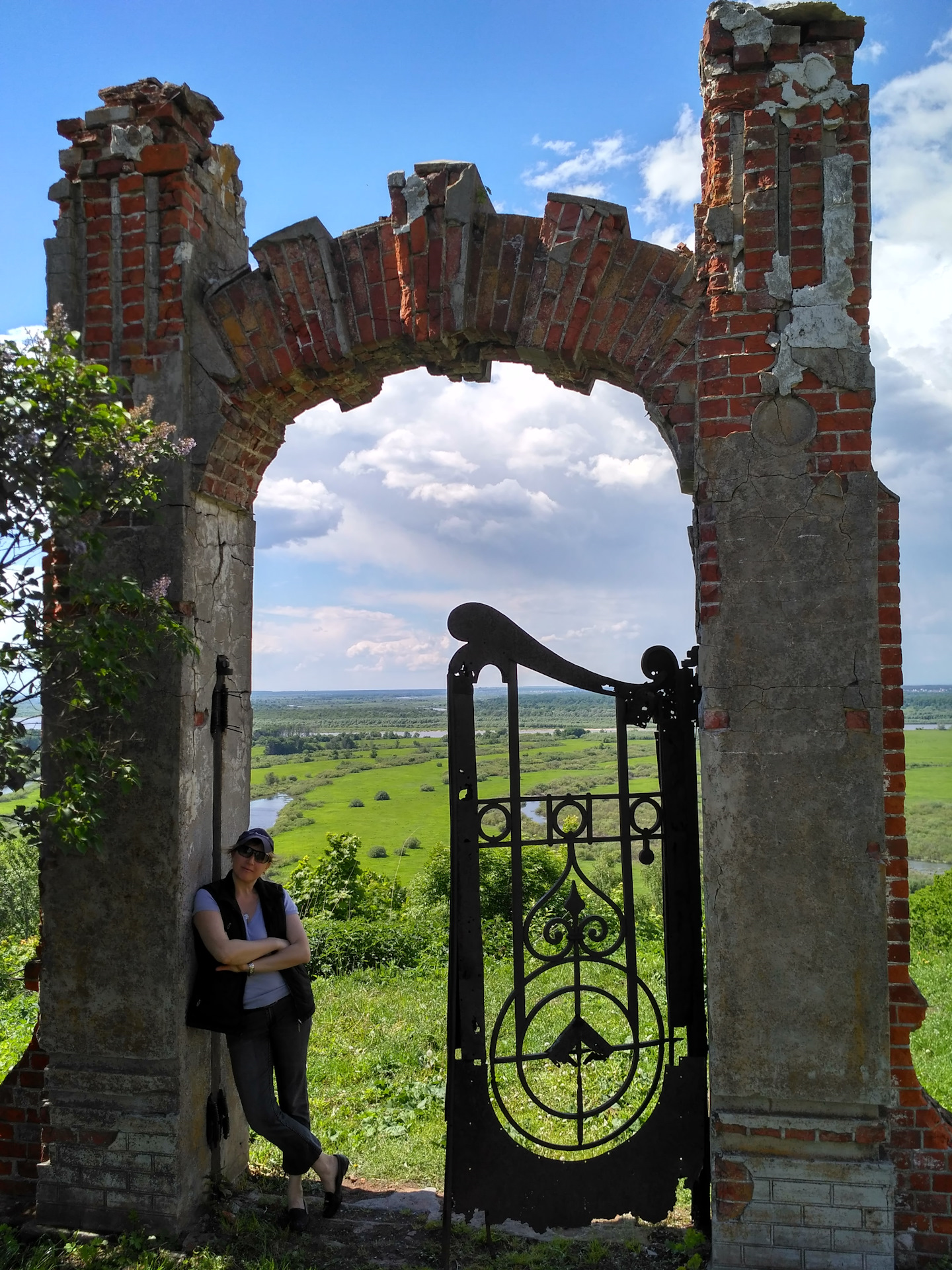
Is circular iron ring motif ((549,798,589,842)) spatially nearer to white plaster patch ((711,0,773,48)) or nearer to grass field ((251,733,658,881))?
grass field ((251,733,658,881))

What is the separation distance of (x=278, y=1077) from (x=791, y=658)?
2816mm

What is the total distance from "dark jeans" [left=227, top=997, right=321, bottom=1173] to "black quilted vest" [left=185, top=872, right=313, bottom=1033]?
0.18ft

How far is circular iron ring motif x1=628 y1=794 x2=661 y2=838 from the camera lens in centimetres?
366

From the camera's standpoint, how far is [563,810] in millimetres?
3568

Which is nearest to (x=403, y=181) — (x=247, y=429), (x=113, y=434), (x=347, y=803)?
(x=247, y=429)

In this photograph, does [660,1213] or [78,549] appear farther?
[660,1213]

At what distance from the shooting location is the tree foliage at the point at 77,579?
124 inches

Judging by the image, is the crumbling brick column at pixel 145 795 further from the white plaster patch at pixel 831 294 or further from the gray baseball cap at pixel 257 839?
the white plaster patch at pixel 831 294

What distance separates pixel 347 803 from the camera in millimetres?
26969

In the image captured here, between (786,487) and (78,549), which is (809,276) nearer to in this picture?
(786,487)

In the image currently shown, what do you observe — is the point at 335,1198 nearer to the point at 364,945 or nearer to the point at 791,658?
the point at 791,658

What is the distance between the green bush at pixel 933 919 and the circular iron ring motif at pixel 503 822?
324 inches

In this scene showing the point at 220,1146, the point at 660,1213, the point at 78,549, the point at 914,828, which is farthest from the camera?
the point at 914,828

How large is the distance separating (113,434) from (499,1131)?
126 inches
